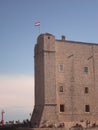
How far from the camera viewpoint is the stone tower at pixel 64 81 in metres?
48.5

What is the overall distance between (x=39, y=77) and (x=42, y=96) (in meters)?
3.02

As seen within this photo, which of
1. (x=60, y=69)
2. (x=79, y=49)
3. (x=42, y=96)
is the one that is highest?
(x=79, y=49)

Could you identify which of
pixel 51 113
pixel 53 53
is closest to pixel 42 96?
pixel 51 113

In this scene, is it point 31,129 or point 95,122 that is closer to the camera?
point 31,129

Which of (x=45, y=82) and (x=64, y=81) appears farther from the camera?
(x=64, y=81)

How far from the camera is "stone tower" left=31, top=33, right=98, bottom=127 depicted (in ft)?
159

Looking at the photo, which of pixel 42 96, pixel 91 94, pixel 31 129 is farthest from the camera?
pixel 91 94

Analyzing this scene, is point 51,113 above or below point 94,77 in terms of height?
below

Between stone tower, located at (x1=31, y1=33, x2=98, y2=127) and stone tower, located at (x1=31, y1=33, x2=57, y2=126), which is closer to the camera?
stone tower, located at (x1=31, y1=33, x2=57, y2=126)

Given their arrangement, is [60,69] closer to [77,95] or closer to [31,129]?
[77,95]

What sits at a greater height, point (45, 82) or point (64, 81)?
point (64, 81)

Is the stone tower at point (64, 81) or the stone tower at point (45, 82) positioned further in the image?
the stone tower at point (64, 81)

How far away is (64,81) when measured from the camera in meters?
50.3

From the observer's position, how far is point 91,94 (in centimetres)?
5206
